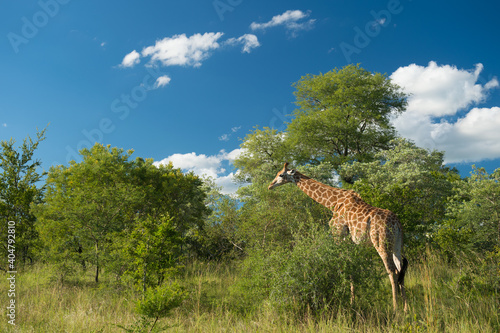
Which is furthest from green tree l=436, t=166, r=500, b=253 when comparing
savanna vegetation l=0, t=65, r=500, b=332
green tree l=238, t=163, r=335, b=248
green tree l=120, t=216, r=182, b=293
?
green tree l=120, t=216, r=182, b=293

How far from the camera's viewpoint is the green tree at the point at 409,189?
1254cm

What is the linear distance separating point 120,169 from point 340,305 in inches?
363

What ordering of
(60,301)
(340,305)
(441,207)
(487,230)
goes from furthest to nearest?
1. (441,207)
2. (487,230)
3. (60,301)
4. (340,305)

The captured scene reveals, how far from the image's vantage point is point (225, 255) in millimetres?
15547

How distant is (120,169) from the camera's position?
12383 millimetres

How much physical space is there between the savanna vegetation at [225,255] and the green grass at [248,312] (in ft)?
0.14

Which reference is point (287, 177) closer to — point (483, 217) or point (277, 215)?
point (277, 215)

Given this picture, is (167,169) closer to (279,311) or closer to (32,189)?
(32,189)

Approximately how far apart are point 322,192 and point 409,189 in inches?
230

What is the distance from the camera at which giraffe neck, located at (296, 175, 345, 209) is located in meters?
9.54

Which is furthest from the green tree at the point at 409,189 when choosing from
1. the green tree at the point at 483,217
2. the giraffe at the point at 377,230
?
the giraffe at the point at 377,230

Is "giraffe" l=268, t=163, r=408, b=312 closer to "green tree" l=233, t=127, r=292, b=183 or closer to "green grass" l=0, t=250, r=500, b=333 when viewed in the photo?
"green grass" l=0, t=250, r=500, b=333

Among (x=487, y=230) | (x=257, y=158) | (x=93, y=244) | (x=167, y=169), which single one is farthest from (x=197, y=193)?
(x=257, y=158)

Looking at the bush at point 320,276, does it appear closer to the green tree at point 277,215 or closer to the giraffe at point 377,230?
the giraffe at point 377,230
